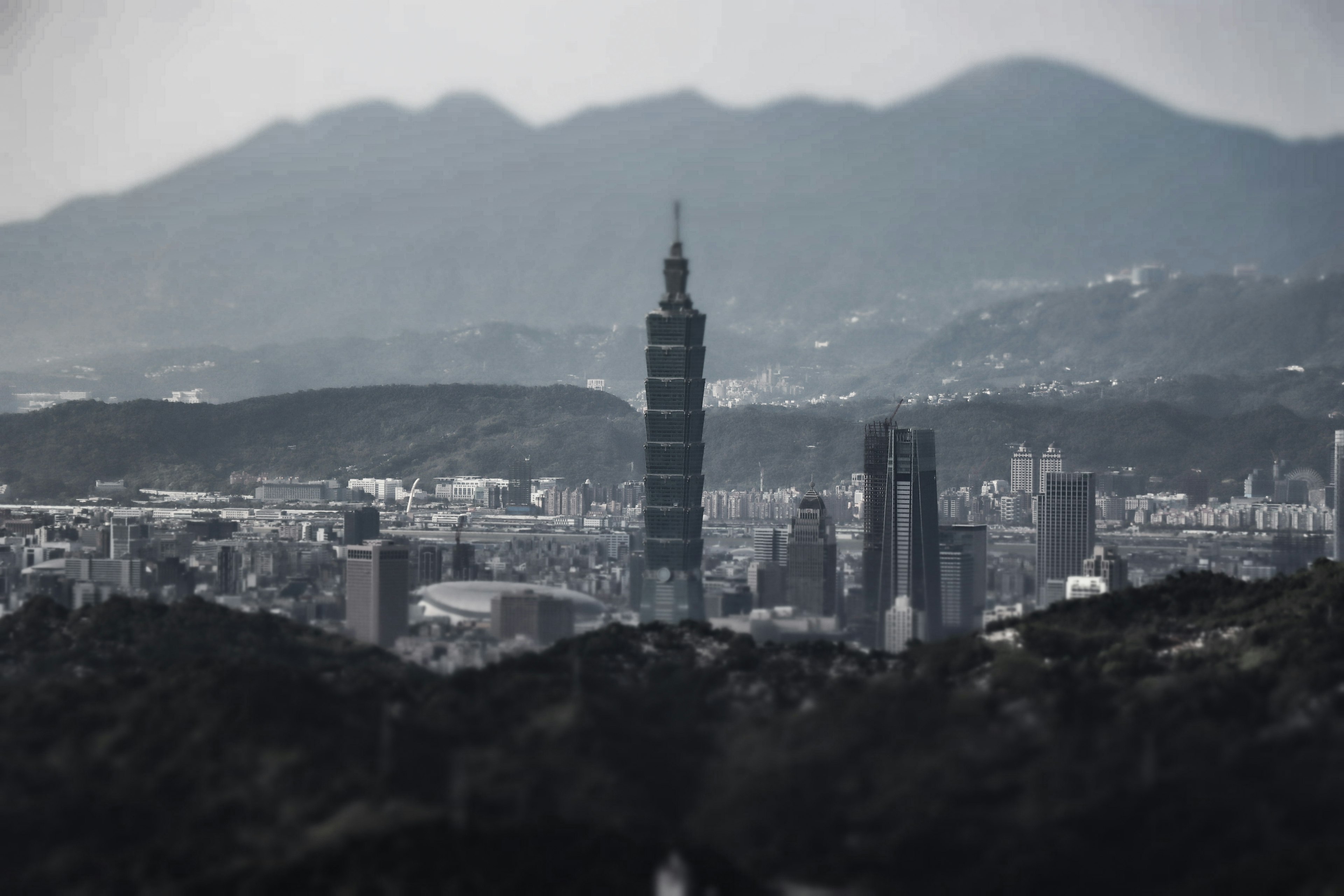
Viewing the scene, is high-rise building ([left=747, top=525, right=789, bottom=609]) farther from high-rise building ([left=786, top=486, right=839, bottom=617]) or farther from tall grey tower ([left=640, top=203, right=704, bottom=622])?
tall grey tower ([left=640, top=203, right=704, bottom=622])

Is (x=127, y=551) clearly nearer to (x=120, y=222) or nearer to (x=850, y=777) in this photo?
(x=850, y=777)

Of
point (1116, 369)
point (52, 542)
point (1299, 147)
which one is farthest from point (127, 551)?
point (1299, 147)

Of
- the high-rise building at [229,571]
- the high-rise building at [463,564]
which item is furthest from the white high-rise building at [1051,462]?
the high-rise building at [229,571]

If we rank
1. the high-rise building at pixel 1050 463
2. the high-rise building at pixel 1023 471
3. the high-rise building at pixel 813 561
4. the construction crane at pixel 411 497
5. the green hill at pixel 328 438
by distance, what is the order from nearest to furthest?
1. the high-rise building at pixel 813 561
2. the high-rise building at pixel 1050 463
3. the construction crane at pixel 411 497
4. the green hill at pixel 328 438
5. the high-rise building at pixel 1023 471

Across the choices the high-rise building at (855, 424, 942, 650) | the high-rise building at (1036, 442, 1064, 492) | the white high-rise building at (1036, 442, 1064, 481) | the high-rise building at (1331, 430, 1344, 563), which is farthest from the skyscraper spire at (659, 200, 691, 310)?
the white high-rise building at (1036, 442, 1064, 481)

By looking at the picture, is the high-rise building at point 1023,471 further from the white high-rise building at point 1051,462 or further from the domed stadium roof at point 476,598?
the domed stadium roof at point 476,598

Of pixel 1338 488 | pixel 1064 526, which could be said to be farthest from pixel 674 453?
pixel 1338 488
